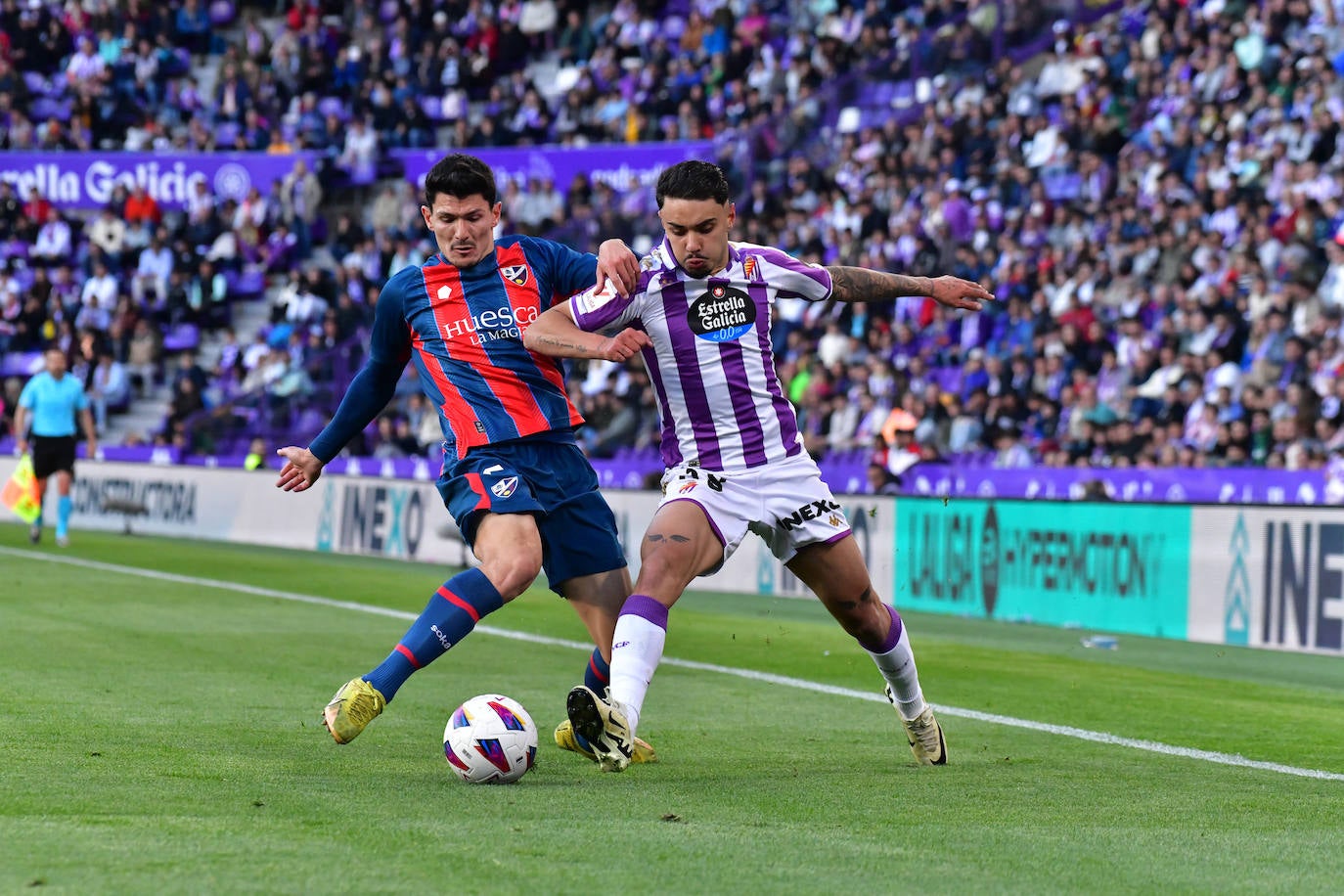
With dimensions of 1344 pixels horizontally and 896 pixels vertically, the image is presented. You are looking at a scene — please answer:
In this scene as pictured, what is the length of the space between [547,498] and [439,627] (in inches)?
27.0

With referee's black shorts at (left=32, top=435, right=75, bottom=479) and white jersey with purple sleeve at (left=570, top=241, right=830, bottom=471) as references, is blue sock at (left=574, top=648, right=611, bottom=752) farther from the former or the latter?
referee's black shorts at (left=32, top=435, right=75, bottom=479)

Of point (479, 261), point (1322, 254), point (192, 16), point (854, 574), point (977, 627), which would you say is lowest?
point (977, 627)

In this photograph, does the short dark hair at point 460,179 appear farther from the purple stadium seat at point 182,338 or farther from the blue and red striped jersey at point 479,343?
the purple stadium seat at point 182,338

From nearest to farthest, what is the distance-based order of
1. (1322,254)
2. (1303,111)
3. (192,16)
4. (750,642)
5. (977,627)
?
(750,642) < (977,627) < (1322,254) < (1303,111) < (192,16)

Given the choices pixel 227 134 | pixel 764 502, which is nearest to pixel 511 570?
pixel 764 502

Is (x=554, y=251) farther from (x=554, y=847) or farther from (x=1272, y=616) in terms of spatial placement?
(x=1272, y=616)

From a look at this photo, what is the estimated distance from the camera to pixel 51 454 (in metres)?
21.0

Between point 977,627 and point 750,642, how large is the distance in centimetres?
291

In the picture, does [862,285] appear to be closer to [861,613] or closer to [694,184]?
[694,184]

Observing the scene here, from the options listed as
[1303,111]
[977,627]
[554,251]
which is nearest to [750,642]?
[977,627]

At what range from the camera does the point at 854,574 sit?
7004 mm

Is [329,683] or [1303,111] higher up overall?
[1303,111]

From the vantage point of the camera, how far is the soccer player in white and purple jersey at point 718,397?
22.1ft

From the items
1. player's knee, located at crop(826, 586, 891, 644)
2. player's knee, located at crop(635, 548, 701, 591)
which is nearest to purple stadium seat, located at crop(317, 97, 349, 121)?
player's knee, located at crop(826, 586, 891, 644)
